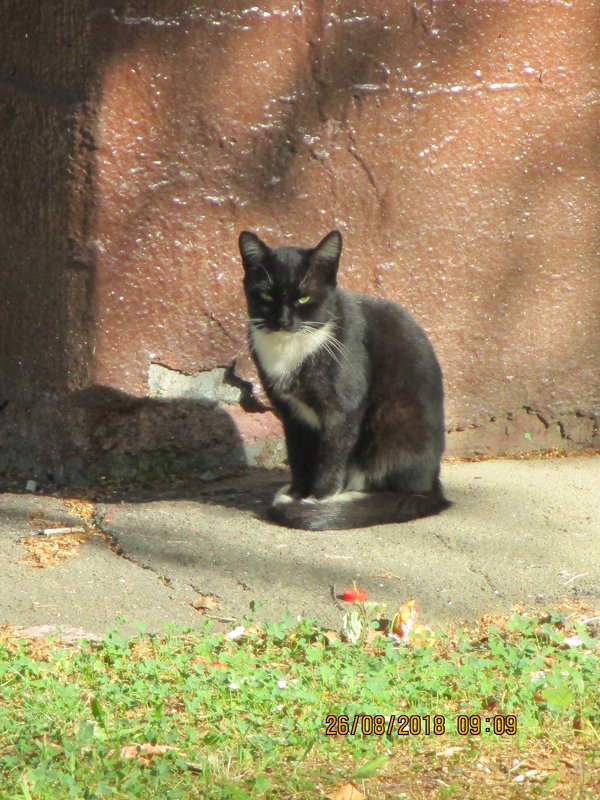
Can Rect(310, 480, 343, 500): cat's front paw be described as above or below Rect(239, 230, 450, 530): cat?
below

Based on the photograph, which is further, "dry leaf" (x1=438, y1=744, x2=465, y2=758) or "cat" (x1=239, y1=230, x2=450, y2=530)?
"cat" (x1=239, y1=230, x2=450, y2=530)

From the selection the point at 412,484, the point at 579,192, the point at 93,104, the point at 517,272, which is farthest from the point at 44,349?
the point at 579,192

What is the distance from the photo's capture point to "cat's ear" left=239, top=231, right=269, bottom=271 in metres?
4.37

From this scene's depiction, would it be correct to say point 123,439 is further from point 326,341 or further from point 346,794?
point 346,794

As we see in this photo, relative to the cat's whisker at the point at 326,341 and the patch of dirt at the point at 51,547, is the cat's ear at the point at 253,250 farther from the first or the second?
the patch of dirt at the point at 51,547

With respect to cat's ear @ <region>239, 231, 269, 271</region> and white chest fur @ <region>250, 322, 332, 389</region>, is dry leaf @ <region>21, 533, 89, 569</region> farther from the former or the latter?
cat's ear @ <region>239, 231, 269, 271</region>

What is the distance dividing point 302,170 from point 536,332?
57.2 inches

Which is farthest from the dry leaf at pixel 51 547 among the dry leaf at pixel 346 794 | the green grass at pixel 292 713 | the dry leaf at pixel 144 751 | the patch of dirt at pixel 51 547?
the dry leaf at pixel 346 794

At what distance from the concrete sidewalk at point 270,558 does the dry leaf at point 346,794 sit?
1.02 meters
